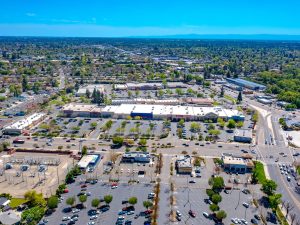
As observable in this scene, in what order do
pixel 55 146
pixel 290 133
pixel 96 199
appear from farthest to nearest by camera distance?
pixel 290 133
pixel 55 146
pixel 96 199

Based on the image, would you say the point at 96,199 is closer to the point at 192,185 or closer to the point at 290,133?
the point at 192,185

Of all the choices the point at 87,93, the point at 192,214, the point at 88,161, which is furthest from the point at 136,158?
the point at 87,93

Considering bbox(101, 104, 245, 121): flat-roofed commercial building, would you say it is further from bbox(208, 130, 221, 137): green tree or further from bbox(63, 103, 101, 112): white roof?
bbox(208, 130, 221, 137): green tree

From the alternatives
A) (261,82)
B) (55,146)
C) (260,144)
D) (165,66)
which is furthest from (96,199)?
(165,66)

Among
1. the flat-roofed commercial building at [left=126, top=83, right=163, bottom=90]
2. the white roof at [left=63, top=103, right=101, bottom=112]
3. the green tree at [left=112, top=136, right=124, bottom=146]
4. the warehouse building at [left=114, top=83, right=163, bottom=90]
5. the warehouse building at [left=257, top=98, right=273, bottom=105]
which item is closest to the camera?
the green tree at [left=112, top=136, right=124, bottom=146]

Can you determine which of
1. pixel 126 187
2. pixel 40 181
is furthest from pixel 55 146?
pixel 126 187

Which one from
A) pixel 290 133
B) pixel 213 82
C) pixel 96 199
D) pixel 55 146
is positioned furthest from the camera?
pixel 213 82

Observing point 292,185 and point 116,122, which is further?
point 116,122

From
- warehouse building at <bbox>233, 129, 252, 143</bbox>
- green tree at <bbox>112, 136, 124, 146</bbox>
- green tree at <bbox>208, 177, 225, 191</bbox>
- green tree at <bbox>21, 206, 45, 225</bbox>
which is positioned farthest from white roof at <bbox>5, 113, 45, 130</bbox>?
warehouse building at <bbox>233, 129, 252, 143</bbox>
